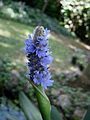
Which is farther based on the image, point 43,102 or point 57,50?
point 57,50

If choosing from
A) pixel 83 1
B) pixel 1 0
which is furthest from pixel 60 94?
pixel 1 0

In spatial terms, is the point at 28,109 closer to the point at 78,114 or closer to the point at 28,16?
the point at 78,114

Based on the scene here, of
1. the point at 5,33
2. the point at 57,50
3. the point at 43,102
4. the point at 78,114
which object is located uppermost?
the point at 5,33

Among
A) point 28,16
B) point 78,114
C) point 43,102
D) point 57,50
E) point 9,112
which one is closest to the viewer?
point 43,102

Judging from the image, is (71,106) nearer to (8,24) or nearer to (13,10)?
(8,24)

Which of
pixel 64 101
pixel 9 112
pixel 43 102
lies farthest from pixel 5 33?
pixel 43 102

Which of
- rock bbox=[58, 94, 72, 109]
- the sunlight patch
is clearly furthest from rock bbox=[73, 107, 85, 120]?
the sunlight patch
